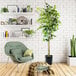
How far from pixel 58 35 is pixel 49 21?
0.86 metres

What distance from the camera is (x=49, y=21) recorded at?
555 centimetres

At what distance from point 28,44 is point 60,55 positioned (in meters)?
1.34

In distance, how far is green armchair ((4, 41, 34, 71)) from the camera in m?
4.59

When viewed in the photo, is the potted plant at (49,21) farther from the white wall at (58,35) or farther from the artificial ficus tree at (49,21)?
the white wall at (58,35)

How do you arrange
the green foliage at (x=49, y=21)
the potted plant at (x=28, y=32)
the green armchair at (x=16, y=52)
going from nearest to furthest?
the green armchair at (x=16, y=52), the green foliage at (x=49, y=21), the potted plant at (x=28, y=32)

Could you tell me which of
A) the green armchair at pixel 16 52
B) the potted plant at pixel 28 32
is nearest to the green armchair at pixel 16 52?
the green armchair at pixel 16 52

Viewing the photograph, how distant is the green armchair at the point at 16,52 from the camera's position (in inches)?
181

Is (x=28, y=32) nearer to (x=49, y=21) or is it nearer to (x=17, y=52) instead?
(x=49, y=21)

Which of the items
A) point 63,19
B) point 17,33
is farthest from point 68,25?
point 17,33

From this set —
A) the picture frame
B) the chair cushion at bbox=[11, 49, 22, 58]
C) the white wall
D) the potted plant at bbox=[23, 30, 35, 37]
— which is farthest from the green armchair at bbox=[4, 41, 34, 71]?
the picture frame

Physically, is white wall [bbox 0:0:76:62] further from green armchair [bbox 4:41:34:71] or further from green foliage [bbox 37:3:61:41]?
green armchair [bbox 4:41:34:71]

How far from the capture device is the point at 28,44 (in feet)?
20.3

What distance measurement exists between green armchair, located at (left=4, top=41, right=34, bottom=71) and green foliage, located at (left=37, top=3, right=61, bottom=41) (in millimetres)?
1047

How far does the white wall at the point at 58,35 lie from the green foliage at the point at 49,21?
1.64 ft
